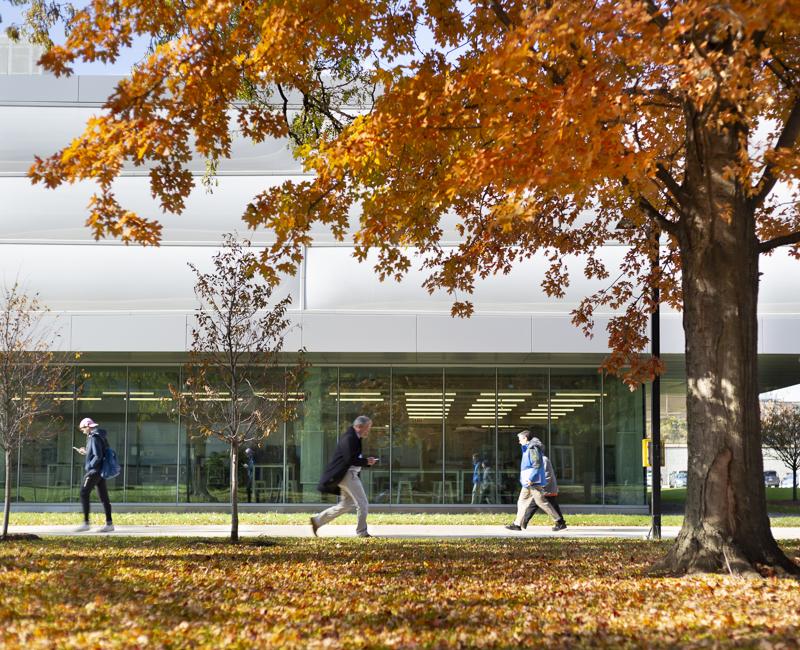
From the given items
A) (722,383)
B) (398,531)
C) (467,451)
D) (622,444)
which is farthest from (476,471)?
(722,383)

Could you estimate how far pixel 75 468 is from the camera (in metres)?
24.3

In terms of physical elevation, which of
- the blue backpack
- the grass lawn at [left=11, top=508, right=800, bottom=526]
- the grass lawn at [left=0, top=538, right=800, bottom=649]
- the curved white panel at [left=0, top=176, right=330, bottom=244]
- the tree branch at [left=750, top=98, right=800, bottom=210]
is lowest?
the grass lawn at [left=11, top=508, right=800, bottom=526]

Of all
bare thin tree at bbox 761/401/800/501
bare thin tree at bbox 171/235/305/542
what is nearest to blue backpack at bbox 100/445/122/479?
bare thin tree at bbox 171/235/305/542

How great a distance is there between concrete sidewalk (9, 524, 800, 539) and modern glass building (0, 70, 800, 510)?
4.66 metres

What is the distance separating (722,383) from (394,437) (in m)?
15.5

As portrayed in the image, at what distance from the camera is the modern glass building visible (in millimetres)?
21828

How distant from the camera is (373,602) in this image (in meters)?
7.89

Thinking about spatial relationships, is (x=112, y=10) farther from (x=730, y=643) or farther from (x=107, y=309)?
(x=107, y=309)

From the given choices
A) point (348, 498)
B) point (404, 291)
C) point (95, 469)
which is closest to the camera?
point (348, 498)

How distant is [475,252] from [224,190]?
1138cm

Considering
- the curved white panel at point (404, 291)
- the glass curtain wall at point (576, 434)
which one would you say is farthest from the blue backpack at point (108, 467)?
the glass curtain wall at point (576, 434)

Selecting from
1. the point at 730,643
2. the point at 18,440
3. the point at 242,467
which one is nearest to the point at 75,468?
the point at 242,467

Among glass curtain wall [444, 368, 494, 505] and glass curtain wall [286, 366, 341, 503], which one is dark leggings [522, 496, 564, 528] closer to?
glass curtain wall [444, 368, 494, 505]

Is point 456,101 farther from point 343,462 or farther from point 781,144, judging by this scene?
point 343,462
